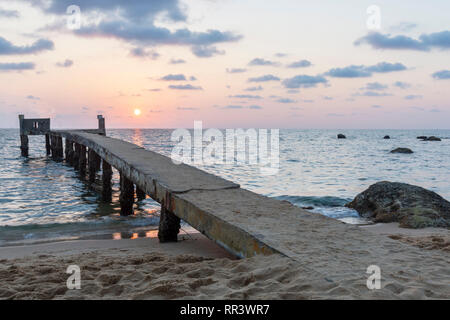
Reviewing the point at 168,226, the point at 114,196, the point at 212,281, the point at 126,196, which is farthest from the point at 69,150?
the point at 212,281

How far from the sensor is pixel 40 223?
833cm

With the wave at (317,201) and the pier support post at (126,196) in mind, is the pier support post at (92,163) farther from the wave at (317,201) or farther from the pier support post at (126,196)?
the wave at (317,201)

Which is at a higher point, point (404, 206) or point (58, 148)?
point (58, 148)

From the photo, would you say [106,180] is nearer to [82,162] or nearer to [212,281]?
[82,162]

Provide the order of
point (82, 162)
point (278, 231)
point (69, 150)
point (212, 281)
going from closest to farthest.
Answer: point (212, 281) < point (278, 231) < point (82, 162) < point (69, 150)

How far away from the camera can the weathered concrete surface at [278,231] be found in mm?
3264

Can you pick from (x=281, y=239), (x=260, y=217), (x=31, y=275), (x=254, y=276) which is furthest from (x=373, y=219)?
(x=31, y=275)

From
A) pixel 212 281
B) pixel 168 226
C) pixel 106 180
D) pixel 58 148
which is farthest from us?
pixel 58 148

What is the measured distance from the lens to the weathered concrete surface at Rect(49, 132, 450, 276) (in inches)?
128

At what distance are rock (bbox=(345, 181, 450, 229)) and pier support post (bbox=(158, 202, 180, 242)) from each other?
170 inches

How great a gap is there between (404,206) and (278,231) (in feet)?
17.2

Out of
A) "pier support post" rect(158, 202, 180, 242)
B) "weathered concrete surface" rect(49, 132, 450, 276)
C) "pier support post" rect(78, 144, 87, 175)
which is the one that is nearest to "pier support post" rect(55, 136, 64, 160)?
"pier support post" rect(78, 144, 87, 175)

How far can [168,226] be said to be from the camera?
237 inches

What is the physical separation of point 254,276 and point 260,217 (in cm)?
145
